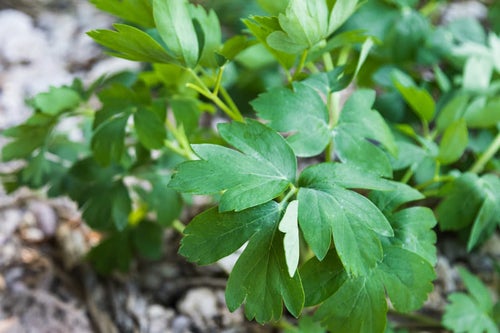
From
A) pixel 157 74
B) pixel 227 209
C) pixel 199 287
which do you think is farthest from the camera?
pixel 199 287

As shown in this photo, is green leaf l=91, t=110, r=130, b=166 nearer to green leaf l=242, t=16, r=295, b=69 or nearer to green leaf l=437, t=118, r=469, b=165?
green leaf l=242, t=16, r=295, b=69

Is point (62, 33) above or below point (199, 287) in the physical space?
above

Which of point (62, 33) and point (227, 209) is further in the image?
point (62, 33)

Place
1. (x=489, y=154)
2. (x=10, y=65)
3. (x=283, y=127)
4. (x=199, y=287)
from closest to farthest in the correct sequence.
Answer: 1. (x=283, y=127)
2. (x=489, y=154)
3. (x=199, y=287)
4. (x=10, y=65)

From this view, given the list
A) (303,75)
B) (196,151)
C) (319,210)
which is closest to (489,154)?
(303,75)

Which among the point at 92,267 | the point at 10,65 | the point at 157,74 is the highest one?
the point at 157,74

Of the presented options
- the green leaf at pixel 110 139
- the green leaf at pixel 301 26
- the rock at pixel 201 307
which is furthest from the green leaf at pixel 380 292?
the rock at pixel 201 307

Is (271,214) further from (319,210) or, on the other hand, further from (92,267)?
(92,267)

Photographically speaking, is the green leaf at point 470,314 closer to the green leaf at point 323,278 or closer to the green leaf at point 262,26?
the green leaf at point 323,278
